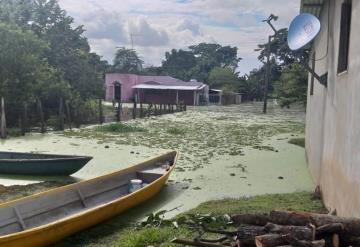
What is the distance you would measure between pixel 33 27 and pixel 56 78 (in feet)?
22.7

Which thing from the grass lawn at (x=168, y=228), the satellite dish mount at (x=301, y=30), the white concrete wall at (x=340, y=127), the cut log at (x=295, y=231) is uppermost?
the satellite dish mount at (x=301, y=30)

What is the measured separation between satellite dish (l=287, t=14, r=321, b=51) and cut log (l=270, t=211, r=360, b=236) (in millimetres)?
3465

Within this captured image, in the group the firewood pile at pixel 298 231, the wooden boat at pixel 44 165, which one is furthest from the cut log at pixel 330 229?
the wooden boat at pixel 44 165

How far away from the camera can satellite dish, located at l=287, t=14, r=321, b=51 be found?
6531 millimetres

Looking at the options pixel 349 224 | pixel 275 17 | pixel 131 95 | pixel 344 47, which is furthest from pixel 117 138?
pixel 131 95

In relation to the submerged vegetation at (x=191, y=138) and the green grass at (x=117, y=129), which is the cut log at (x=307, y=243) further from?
the green grass at (x=117, y=129)

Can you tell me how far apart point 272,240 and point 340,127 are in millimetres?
2621

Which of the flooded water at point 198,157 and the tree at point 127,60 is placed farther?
the tree at point 127,60

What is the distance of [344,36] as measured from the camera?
6.11 meters

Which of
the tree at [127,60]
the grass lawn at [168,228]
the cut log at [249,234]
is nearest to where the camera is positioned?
the cut log at [249,234]

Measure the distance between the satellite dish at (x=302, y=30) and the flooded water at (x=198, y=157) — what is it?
2.92m

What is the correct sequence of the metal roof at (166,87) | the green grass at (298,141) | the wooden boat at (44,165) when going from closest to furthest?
the wooden boat at (44,165)
the green grass at (298,141)
the metal roof at (166,87)

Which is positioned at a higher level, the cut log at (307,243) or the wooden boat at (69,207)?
the cut log at (307,243)

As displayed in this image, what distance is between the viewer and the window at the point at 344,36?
598cm
